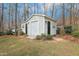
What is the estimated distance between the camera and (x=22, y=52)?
99.7 inches

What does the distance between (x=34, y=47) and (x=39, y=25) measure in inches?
8.7

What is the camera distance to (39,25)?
256 cm

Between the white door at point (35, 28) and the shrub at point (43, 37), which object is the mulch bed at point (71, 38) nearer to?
the shrub at point (43, 37)

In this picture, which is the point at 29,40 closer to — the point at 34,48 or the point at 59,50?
the point at 34,48

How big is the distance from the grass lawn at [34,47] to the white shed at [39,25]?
90 millimetres

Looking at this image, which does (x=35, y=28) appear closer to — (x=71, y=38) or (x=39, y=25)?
(x=39, y=25)

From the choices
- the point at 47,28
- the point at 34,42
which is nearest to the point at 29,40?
the point at 34,42

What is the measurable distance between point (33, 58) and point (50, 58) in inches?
6.4

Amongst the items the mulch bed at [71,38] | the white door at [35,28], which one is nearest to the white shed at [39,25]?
the white door at [35,28]

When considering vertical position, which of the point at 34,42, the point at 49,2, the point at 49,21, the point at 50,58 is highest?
the point at 49,2

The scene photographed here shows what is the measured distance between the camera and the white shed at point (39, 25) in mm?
2553

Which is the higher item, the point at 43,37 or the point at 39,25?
the point at 39,25

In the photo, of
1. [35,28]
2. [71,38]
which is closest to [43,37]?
[35,28]

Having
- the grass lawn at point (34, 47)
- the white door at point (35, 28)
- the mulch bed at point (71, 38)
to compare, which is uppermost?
the white door at point (35, 28)
